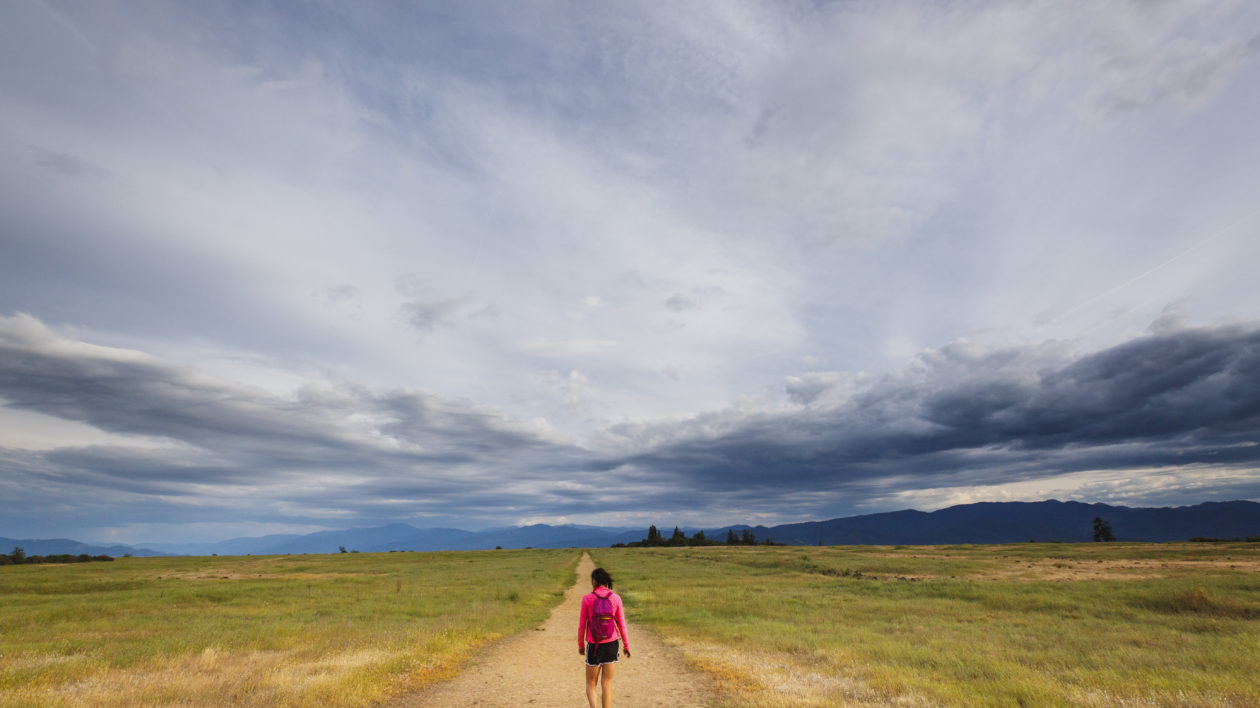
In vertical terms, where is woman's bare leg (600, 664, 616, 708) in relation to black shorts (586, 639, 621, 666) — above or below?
below

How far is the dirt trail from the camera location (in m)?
12.4

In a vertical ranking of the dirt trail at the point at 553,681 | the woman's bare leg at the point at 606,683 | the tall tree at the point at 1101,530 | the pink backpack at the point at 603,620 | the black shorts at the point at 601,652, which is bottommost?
the tall tree at the point at 1101,530

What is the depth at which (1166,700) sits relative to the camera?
1130 cm

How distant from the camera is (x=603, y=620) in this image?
993 cm

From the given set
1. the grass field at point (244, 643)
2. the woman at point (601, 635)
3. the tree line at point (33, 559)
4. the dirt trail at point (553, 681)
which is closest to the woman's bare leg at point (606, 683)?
the woman at point (601, 635)

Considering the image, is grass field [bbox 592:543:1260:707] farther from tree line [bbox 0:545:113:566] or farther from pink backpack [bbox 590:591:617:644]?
tree line [bbox 0:545:113:566]

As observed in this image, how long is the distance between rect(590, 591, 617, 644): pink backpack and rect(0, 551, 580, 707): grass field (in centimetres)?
618

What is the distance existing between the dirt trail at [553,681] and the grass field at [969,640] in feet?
3.11

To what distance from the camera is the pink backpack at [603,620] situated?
9891 millimetres

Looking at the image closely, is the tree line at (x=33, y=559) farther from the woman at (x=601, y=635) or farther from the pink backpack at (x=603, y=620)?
the pink backpack at (x=603, y=620)

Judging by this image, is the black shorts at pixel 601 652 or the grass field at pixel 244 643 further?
the grass field at pixel 244 643

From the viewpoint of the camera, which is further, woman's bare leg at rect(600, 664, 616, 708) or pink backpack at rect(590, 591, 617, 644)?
woman's bare leg at rect(600, 664, 616, 708)

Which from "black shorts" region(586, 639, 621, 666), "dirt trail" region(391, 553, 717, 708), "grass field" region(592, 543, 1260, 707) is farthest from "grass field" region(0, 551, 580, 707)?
"grass field" region(592, 543, 1260, 707)

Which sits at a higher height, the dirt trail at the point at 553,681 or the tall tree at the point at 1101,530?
the dirt trail at the point at 553,681
